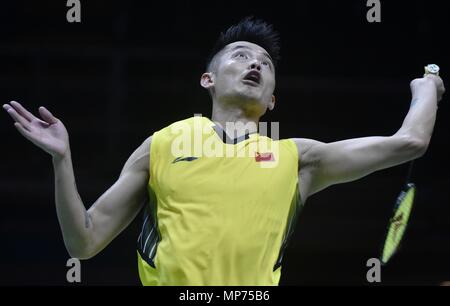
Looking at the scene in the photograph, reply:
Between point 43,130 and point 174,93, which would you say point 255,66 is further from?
point 174,93

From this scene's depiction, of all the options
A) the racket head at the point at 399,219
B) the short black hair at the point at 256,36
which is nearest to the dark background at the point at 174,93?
the short black hair at the point at 256,36

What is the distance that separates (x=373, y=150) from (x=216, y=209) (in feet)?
2.02

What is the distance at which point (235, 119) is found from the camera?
3.46 meters

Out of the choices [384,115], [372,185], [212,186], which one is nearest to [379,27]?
[384,115]

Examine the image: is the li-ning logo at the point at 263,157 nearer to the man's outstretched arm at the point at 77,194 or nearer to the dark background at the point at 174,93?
the man's outstretched arm at the point at 77,194

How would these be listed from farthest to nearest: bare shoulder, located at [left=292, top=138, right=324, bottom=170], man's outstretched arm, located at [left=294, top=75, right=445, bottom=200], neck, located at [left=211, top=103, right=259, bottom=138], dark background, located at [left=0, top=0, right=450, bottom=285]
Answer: dark background, located at [left=0, top=0, right=450, bottom=285] → neck, located at [left=211, top=103, right=259, bottom=138] → bare shoulder, located at [left=292, top=138, right=324, bottom=170] → man's outstretched arm, located at [left=294, top=75, right=445, bottom=200]

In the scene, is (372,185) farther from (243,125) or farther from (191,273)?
(191,273)

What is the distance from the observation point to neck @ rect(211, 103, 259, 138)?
3.42 m

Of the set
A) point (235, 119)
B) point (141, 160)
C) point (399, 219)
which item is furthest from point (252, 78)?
point (399, 219)

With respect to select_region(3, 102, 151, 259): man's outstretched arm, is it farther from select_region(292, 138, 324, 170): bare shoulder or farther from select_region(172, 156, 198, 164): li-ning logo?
select_region(292, 138, 324, 170): bare shoulder

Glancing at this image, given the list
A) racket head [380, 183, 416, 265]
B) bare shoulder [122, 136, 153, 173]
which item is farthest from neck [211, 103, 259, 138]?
racket head [380, 183, 416, 265]

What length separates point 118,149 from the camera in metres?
5.46

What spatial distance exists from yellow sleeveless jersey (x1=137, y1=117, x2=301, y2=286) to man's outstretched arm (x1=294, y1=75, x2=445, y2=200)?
0.26ft

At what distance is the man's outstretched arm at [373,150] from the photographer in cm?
314
